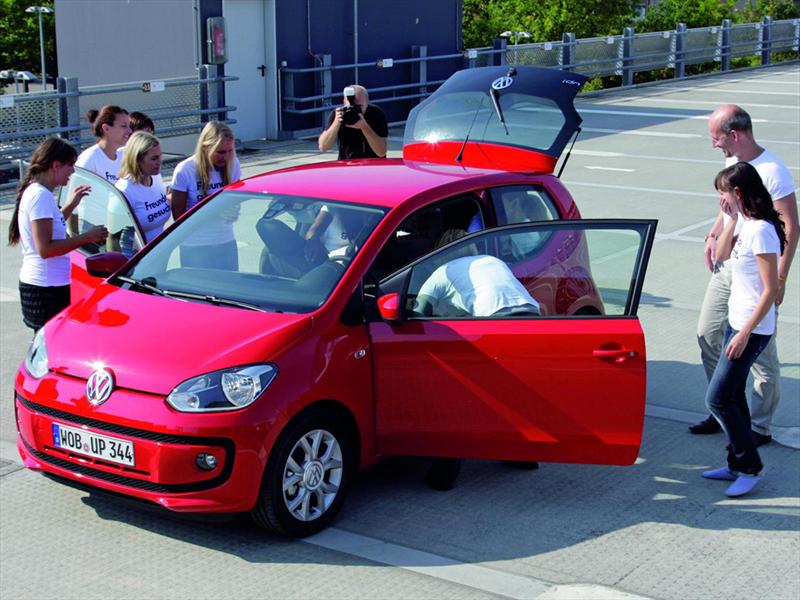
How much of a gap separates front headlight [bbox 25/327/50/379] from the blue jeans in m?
3.30

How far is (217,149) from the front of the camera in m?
7.82

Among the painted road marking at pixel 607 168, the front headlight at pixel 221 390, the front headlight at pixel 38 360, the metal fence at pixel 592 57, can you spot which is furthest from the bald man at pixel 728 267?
the metal fence at pixel 592 57

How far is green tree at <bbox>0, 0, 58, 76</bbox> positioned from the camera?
3878 cm

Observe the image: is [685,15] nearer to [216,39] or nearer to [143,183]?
[216,39]

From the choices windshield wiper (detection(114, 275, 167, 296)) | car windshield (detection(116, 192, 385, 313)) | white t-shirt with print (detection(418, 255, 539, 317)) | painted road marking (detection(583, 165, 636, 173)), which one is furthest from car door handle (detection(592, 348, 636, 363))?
painted road marking (detection(583, 165, 636, 173))

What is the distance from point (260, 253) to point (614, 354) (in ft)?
6.14

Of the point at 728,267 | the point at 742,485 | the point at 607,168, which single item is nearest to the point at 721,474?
the point at 742,485

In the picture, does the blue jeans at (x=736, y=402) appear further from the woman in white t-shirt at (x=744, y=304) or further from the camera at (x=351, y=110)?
the camera at (x=351, y=110)

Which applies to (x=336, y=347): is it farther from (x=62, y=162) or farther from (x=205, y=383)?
(x=62, y=162)

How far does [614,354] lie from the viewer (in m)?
5.59

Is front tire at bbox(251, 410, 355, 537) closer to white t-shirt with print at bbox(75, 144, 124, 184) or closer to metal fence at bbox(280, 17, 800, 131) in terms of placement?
white t-shirt with print at bbox(75, 144, 124, 184)

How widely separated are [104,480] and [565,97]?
16.2ft

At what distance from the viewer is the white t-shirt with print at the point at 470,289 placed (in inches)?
229

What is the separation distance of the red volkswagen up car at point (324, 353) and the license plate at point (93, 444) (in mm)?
10
